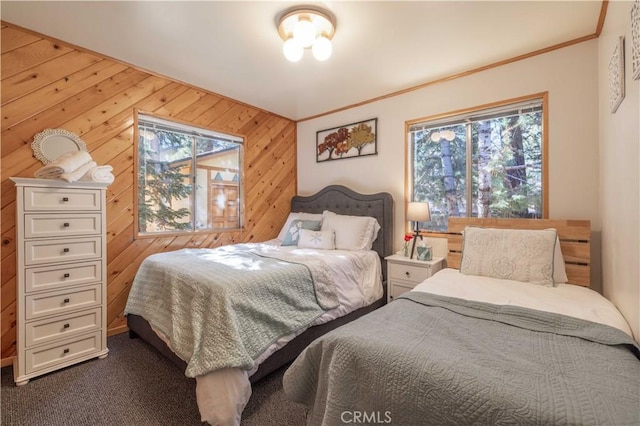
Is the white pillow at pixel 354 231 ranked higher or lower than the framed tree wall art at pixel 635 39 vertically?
lower

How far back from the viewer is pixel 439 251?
2869mm

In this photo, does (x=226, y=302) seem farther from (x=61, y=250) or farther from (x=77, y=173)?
(x=77, y=173)

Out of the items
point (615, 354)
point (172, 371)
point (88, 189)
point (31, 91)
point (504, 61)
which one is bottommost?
point (172, 371)

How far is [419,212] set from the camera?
268cm

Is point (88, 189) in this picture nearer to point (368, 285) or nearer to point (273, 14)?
point (273, 14)

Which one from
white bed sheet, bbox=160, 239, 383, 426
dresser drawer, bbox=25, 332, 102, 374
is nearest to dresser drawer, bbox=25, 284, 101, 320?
dresser drawer, bbox=25, 332, 102, 374

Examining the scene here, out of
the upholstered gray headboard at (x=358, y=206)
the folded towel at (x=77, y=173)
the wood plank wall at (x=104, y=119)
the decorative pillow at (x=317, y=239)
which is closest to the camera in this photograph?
the folded towel at (x=77, y=173)

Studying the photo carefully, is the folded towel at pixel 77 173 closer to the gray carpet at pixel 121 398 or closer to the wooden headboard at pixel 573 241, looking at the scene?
the gray carpet at pixel 121 398

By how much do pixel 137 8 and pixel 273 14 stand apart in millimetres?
924

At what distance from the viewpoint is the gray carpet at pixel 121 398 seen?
60.3 inches

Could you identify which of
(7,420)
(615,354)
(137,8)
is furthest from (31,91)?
(615,354)

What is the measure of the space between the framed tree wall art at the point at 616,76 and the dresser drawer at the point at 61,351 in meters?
A: 3.71

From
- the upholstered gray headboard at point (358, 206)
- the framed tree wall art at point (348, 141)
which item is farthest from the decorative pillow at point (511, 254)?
the framed tree wall art at point (348, 141)

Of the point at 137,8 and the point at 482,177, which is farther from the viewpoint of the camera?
the point at 482,177
